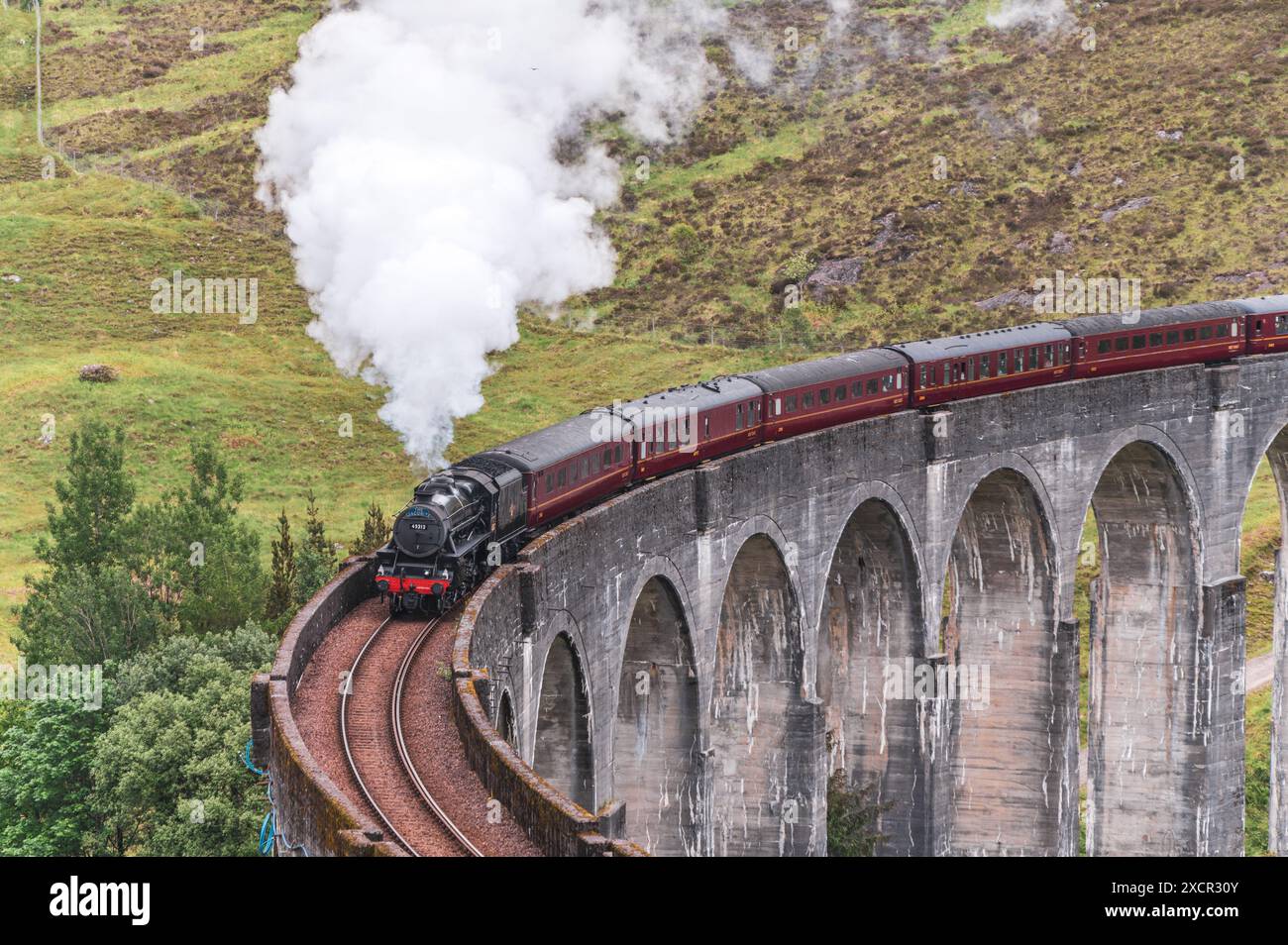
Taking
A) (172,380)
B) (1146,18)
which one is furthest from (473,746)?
(1146,18)

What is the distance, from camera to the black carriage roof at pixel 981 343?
50.1m

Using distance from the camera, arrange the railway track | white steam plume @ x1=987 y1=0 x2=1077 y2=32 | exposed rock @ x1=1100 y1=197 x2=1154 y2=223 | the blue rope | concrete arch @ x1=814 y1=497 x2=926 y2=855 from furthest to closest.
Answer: white steam plume @ x1=987 y1=0 x2=1077 y2=32, exposed rock @ x1=1100 y1=197 x2=1154 y2=223, concrete arch @ x1=814 y1=497 x2=926 y2=855, the blue rope, the railway track

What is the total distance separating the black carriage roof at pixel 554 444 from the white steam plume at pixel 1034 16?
8446 cm

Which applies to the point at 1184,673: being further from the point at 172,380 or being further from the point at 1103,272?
the point at 172,380

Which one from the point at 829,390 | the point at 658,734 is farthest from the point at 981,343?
the point at 658,734

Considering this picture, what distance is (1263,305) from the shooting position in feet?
195

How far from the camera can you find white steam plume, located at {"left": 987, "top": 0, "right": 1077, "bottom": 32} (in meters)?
114

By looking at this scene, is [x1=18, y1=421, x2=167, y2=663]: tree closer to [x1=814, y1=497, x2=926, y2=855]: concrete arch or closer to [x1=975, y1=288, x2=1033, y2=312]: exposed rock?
[x1=814, y1=497, x2=926, y2=855]: concrete arch

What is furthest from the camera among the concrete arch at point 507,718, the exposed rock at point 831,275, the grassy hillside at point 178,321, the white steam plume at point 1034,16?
the white steam plume at point 1034,16

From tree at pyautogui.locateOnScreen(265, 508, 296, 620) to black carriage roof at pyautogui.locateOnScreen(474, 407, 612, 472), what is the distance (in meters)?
19.4

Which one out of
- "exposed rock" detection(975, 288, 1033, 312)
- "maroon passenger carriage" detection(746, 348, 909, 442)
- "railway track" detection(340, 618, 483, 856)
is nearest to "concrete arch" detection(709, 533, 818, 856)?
"maroon passenger carriage" detection(746, 348, 909, 442)

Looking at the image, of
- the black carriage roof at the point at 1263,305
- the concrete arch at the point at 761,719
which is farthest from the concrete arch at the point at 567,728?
the black carriage roof at the point at 1263,305

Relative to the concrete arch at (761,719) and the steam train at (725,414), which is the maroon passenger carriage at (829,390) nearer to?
the steam train at (725,414)

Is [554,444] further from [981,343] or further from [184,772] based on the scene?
[981,343]
